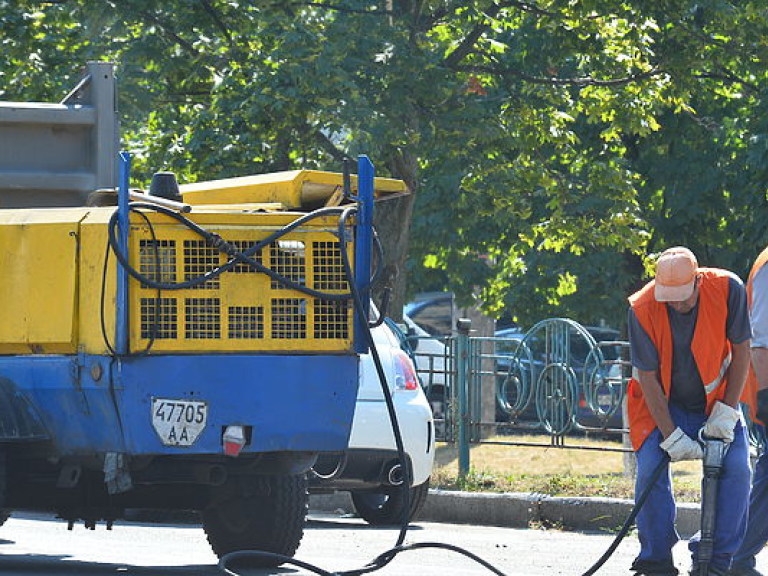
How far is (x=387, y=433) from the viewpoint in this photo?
11391 millimetres

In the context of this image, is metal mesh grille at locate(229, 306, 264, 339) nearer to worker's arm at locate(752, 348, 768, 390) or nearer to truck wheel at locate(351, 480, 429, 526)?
worker's arm at locate(752, 348, 768, 390)

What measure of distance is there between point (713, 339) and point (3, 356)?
3096 mm

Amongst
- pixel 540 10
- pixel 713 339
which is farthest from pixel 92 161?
pixel 540 10

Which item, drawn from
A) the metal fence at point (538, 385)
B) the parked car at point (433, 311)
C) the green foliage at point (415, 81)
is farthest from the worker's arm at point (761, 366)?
the parked car at point (433, 311)

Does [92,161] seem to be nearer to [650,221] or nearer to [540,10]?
[540,10]

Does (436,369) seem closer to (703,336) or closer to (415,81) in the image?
(415,81)

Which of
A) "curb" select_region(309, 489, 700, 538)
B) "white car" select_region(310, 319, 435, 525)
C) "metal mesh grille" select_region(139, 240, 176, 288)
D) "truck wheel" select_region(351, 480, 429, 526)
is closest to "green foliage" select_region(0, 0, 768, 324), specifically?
"curb" select_region(309, 489, 700, 538)

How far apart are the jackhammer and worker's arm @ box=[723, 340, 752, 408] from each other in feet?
0.72

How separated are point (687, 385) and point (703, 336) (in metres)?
0.24

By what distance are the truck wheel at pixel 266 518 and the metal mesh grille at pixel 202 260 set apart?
140cm

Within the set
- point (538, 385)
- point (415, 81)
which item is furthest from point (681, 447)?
point (415, 81)

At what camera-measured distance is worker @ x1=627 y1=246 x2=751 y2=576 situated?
7684 mm

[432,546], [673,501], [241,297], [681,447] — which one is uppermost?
[241,297]

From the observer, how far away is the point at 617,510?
1229 cm
